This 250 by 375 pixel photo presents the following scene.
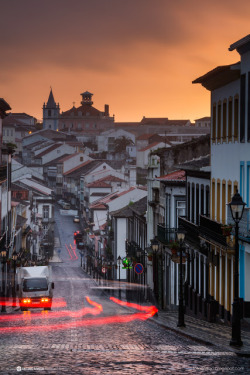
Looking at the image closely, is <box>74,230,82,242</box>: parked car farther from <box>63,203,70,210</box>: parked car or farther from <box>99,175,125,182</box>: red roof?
<box>63,203,70,210</box>: parked car

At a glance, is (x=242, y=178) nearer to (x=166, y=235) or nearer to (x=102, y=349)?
(x=102, y=349)

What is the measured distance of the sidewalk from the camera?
2332 centimetres

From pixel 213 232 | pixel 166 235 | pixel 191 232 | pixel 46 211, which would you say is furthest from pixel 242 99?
pixel 46 211

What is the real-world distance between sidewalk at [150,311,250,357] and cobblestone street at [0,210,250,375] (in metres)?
0.31

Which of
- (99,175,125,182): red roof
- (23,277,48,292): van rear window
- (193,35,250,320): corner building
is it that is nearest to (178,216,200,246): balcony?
(193,35,250,320): corner building

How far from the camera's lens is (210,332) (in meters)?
28.5

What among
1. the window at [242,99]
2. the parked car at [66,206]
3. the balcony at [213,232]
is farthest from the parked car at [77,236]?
the window at [242,99]

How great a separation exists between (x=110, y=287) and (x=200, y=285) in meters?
37.7

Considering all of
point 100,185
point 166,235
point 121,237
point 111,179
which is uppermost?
point 111,179

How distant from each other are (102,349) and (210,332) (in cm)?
688

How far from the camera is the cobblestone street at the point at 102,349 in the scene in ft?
60.0

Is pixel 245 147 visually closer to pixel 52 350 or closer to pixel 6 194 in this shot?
pixel 52 350

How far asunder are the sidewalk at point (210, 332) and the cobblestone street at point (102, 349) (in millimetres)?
305

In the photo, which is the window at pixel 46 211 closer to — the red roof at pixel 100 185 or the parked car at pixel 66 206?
the red roof at pixel 100 185
